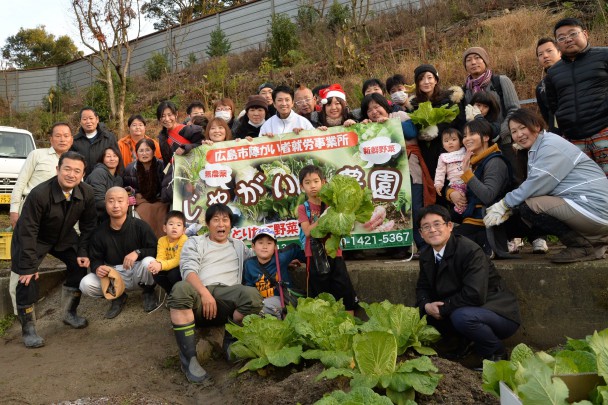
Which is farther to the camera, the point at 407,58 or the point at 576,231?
the point at 407,58

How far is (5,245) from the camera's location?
271 inches

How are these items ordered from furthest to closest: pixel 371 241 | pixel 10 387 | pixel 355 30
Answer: pixel 355 30 → pixel 371 241 → pixel 10 387

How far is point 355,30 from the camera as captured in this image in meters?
15.0

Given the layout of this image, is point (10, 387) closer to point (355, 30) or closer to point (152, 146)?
point (152, 146)

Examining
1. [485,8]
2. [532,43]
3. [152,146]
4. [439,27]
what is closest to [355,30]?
[439,27]

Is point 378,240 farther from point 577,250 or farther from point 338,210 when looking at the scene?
point 577,250

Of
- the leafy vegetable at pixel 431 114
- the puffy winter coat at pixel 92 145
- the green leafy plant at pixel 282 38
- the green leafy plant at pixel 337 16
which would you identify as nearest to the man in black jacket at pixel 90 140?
the puffy winter coat at pixel 92 145

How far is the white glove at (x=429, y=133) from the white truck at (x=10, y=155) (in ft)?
30.5

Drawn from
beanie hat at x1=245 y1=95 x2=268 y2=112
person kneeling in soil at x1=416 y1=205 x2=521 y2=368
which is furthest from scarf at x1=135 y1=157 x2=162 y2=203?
person kneeling in soil at x1=416 y1=205 x2=521 y2=368

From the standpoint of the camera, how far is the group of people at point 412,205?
399 centimetres

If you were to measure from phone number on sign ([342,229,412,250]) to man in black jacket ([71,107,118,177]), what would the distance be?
3.27 metres

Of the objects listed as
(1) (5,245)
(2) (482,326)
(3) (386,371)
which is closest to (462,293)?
(2) (482,326)

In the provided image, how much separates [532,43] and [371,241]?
7173 mm

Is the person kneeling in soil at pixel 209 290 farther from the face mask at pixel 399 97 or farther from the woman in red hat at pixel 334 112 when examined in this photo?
the face mask at pixel 399 97
